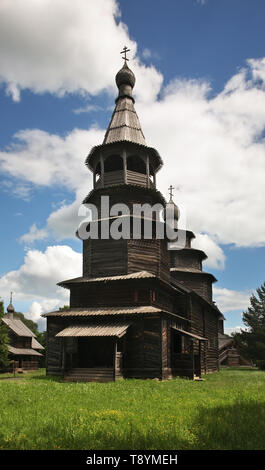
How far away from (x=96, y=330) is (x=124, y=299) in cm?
286

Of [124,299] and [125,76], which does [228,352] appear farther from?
[125,76]

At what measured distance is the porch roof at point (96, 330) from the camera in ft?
72.1

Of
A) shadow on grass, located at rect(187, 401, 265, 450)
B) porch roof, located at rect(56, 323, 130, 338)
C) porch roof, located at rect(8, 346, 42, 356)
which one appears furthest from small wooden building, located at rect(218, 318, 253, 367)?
shadow on grass, located at rect(187, 401, 265, 450)

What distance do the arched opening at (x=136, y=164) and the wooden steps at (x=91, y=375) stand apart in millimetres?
14919

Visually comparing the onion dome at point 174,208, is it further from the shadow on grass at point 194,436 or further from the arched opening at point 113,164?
the shadow on grass at point 194,436

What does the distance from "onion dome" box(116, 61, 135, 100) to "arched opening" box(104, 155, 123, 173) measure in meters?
5.74

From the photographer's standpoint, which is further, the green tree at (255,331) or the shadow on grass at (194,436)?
the green tree at (255,331)

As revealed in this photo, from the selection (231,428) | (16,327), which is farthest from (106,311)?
(16,327)

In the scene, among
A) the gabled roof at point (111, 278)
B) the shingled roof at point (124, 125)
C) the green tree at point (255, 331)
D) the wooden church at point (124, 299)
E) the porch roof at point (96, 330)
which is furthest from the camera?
the green tree at point (255, 331)

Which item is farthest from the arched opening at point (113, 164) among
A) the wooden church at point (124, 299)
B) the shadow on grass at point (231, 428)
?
the shadow on grass at point (231, 428)

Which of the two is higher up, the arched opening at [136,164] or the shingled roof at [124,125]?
the shingled roof at [124,125]

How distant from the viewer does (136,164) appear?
3081cm
